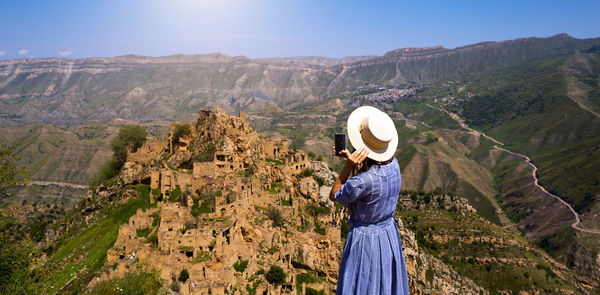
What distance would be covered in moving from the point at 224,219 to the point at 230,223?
88cm

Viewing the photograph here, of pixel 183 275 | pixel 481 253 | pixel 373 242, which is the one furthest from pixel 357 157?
pixel 481 253

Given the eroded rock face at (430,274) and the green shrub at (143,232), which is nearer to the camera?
the green shrub at (143,232)

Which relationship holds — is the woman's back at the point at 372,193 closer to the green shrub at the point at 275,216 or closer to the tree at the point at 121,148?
the green shrub at the point at 275,216

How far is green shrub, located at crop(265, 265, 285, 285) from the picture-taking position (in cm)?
2467

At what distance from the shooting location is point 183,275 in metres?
19.8

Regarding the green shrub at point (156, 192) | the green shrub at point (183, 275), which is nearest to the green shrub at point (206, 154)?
the green shrub at point (156, 192)

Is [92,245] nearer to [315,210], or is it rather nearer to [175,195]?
[175,195]

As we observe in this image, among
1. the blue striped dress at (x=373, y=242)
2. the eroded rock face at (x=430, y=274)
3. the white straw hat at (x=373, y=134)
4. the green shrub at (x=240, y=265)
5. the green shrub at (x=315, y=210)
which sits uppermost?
the white straw hat at (x=373, y=134)

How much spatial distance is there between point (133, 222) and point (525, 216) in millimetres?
120534

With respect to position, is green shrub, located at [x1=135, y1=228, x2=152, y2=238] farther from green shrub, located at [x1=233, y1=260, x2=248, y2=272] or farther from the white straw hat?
the white straw hat

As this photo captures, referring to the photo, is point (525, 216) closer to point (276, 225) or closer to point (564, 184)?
point (564, 184)

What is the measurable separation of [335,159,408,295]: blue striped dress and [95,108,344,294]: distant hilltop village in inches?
639

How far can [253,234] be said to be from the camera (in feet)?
87.6

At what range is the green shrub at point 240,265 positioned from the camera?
22.9 m
